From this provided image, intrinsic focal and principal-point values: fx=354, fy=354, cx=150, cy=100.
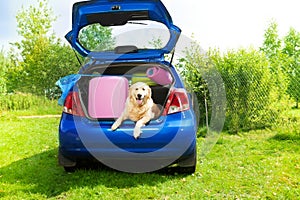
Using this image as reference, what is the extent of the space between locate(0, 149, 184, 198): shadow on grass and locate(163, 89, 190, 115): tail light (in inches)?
32.0

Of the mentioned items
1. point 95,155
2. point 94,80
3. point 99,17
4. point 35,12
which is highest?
point 35,12

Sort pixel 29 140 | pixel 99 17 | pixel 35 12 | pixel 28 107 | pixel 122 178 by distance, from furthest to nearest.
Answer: pixel 35 12
pixel 28 107
pixel 29 140
pixel 99 17
pixel 122 178

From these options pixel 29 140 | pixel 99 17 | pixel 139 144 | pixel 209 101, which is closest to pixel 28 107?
pixel 29 140

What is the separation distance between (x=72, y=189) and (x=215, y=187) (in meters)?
1.50

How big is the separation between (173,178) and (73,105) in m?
1.39

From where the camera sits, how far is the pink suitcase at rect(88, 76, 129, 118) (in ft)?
13.1

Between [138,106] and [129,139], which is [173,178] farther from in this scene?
[138,106]

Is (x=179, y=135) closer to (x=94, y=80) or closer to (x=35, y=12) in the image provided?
(x=94, y=80)

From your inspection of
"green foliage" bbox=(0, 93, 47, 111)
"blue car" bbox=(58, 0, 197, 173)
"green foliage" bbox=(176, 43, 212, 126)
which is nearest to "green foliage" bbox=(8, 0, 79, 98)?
"green foliage" bbox=(0, 93, 47, 111)

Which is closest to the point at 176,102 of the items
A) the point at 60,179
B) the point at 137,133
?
the point at 137,133

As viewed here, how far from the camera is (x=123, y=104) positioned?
4.14 metres

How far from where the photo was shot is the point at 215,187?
147 inches

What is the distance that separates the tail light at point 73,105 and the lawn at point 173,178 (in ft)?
2.54

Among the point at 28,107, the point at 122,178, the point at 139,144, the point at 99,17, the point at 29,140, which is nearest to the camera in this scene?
the point at 139,144
